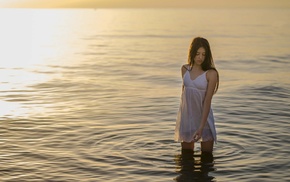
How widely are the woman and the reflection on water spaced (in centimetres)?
50

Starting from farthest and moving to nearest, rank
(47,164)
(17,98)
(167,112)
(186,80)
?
(17,98) → (167,112) → (47,164) → (186,80)

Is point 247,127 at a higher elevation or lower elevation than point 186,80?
lower

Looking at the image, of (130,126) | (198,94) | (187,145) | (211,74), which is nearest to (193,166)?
(187,145)

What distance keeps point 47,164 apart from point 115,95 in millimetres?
9489

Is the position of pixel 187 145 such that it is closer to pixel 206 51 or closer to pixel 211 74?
pixel 211 74

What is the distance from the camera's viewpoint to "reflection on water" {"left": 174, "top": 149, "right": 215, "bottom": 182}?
1059 cm

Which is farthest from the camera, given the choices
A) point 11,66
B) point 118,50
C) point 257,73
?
point 118,50

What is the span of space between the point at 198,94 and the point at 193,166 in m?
1.44

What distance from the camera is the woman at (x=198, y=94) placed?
10.3m

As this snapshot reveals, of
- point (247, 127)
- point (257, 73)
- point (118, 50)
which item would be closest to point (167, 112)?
point (247, 127)

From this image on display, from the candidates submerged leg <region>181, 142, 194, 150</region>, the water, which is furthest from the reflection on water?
submerged leg <region>181, 142, 194, 150</region>

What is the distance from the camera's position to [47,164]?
11.4 m

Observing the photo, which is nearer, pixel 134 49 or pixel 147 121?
pixel 147 121

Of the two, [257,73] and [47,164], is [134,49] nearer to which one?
[257,73]
